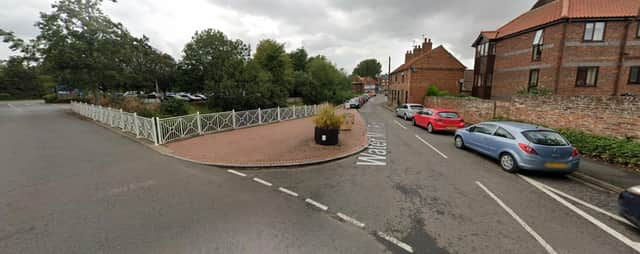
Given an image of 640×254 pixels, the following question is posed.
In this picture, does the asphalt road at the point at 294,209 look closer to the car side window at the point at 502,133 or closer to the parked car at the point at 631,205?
the parked car at the point at 631,205

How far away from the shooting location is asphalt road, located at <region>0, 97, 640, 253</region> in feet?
9.92

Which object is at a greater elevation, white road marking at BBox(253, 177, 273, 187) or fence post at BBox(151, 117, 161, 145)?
fence post at BBox(151, 117, 161, 145)

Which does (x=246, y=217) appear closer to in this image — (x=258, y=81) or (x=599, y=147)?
(x=599, y=147)

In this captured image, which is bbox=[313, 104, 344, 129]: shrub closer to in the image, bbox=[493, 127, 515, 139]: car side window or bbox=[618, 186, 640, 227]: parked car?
bbox=[493, 127, 515, 139]: car side window

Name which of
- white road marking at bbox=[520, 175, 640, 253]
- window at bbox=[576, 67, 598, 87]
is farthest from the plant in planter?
window at bbox=[576, 67, 598, 87]

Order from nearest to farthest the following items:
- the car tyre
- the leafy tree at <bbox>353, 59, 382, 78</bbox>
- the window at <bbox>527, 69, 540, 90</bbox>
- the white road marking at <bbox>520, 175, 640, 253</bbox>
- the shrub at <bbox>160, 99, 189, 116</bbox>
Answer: the white road marking at <bbox>520, 175, 640, 253</bbox> → the car tyre → the shrub at <bbox>160, 99, 189, 116</bbox> → the window at <bbox>527, 69, 540, 90</bbox> → the leafy tree at <bbox>353, 59, 382, 78</bbox>

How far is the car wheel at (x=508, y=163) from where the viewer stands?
588 centimetres

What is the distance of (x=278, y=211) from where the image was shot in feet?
12.7

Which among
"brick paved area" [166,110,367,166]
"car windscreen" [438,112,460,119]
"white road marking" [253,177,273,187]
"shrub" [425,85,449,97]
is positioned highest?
"shrub" [425,85,449,97]

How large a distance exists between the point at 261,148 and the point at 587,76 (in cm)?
2167

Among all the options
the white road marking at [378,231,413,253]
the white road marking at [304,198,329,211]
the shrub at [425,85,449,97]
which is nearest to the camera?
the white road marking at [378,231,413,253]

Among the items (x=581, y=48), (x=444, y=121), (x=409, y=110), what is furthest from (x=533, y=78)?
(x=444, y=121)

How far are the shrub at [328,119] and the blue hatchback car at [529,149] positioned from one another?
15.6ft

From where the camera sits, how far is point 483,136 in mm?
7211
